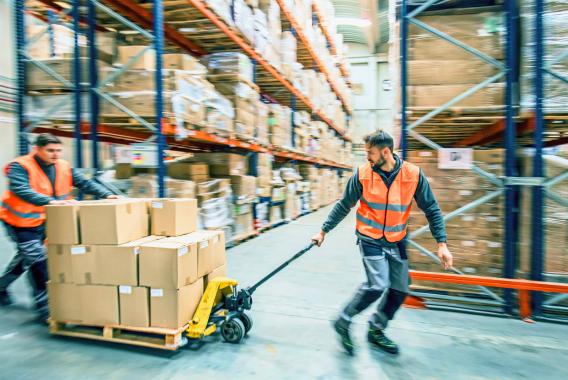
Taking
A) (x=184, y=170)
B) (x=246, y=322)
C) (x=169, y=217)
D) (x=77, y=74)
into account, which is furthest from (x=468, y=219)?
(x=77, y=74)

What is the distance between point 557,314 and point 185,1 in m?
5.19

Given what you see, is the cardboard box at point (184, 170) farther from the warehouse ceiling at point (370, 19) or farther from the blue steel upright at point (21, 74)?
the warehouse ceiling at point (370, 19)

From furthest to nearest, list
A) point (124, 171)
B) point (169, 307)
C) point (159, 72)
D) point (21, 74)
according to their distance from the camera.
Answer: point (124, 171)
point (21, 74)
point (159, 72)
point (169, 307)

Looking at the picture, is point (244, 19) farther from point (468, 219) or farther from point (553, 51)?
point (468, 219)

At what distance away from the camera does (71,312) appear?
8.49 feet

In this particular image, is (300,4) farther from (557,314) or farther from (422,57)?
(557,314)

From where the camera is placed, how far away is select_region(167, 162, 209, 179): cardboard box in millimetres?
5004

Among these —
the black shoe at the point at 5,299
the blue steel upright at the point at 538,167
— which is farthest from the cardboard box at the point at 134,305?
the blue steel upright at the point at 538,167

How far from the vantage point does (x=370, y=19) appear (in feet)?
47.6

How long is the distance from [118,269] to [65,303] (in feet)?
1.72

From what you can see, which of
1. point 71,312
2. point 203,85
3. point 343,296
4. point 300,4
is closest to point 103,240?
point 71,312

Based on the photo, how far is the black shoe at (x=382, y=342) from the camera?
245 cm

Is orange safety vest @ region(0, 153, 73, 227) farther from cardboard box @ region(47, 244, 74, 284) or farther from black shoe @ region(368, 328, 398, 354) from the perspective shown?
black shoe @ region(368, 328, 398, 354)

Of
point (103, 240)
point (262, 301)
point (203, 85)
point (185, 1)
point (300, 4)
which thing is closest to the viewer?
point (103, 240)
